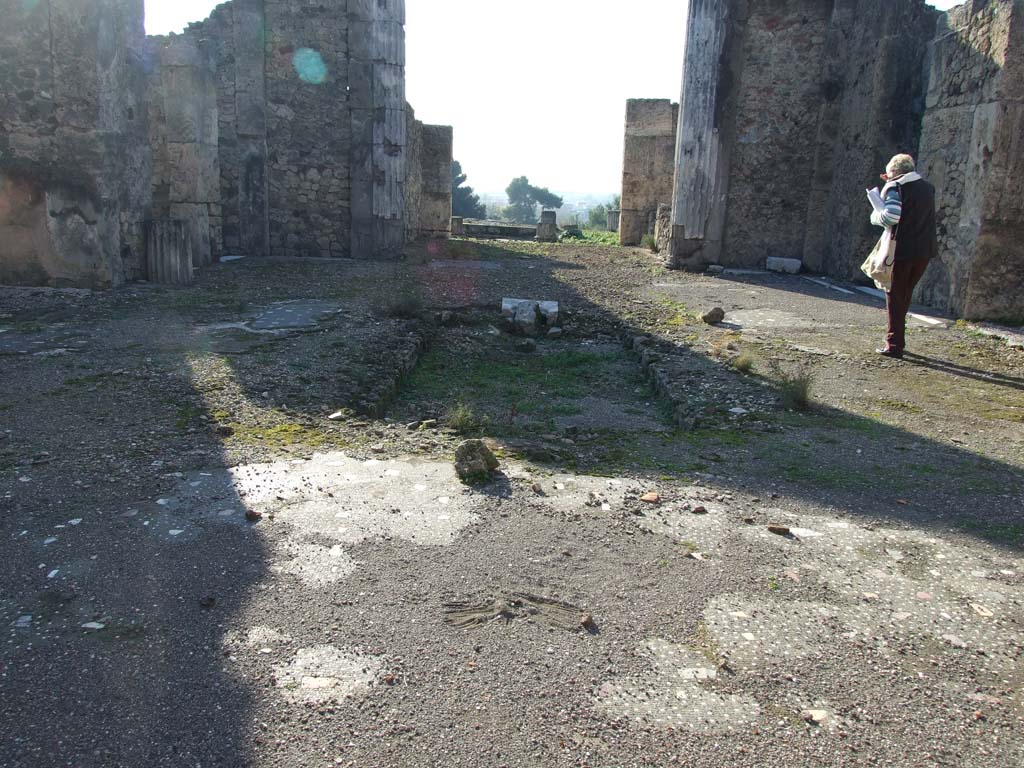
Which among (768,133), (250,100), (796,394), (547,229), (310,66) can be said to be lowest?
(796,394)

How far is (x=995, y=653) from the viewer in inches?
89.0

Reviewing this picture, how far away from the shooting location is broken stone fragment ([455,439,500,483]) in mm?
3482

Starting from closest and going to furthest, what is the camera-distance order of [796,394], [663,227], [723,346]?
[796,394] → [723,346] → [663,227]

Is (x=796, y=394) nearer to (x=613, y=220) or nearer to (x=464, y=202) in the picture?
(x=613, y=220)

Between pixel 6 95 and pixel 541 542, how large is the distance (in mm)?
7799

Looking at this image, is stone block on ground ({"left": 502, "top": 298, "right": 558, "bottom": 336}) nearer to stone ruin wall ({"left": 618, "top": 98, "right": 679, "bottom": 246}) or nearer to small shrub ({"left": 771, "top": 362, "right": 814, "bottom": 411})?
small shrub ({"left": 771, "top": 362, "right": 814, "bottom": 411})

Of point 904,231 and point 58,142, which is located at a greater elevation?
point 58,142

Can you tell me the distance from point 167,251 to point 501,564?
25.5ft

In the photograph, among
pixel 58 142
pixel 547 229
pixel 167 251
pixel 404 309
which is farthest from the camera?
pixel 547 229

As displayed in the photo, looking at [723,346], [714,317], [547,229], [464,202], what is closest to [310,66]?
[714,317]

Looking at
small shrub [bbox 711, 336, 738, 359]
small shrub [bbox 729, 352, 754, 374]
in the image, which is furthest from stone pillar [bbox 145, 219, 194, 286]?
small shrub [bbox 729, 352, 754, 374]

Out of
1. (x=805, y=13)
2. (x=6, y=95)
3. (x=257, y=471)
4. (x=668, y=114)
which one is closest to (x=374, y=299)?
(x=6, y=95)

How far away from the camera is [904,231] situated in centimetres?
625

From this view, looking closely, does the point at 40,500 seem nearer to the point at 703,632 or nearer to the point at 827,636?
the point at 703,632
